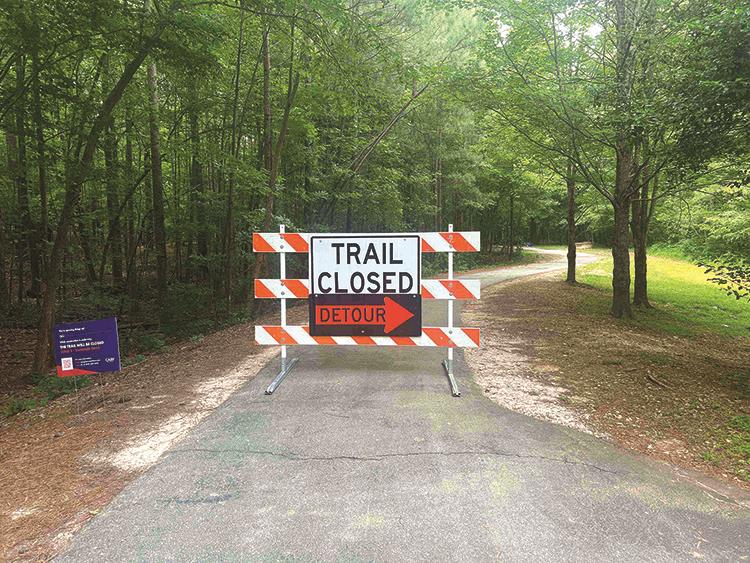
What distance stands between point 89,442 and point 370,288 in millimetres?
3043

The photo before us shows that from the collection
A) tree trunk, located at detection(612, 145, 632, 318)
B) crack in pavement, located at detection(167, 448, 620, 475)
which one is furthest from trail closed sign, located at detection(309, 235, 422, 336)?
tree trunk, located at detection(612, 145, 632, 318)

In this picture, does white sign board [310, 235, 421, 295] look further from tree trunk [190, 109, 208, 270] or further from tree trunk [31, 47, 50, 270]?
tree trunk [190, 109, 208, 270]

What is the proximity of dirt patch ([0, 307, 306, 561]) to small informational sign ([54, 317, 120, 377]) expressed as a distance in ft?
1.24

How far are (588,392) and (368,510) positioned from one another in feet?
12.1

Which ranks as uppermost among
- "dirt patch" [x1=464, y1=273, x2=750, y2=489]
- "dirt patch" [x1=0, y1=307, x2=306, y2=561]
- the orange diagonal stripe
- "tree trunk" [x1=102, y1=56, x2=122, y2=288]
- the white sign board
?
"tree trunk" [x1=102, y1=56, x2=122, y2=288]

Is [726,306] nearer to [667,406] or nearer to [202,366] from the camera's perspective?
[667,406]

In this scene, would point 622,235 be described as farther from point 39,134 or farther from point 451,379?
point 39,134

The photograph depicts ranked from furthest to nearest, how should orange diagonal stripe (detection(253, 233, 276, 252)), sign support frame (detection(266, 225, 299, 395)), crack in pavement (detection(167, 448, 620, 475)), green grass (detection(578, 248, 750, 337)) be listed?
1. green grass (detection(578, 248, 750, 337))
2. orange diagonal stripe (detection(253, 233, 276, 252))
3. sign support frame (detection(266, 225, 299, 395))
4. crack in pavement (detection(167, 448, 620, 475))

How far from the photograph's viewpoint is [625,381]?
5.91m

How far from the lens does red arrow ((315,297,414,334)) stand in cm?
509

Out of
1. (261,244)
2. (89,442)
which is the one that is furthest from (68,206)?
(89,442)

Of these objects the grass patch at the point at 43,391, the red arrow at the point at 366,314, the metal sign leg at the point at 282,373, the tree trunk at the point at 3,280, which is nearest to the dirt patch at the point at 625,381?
the red arrow at the point at 366,314

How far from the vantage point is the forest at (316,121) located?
6.68m

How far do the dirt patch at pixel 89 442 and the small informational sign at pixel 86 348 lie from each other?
0.38 metres
